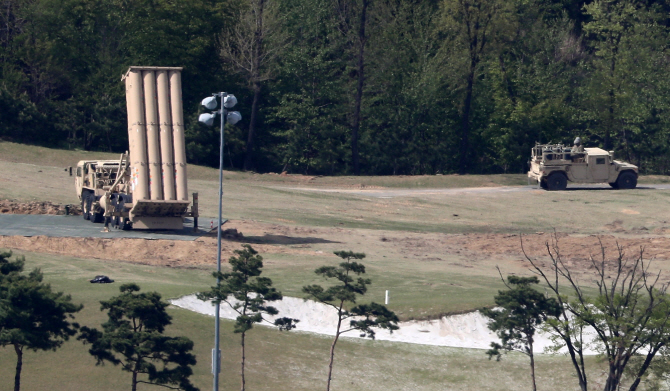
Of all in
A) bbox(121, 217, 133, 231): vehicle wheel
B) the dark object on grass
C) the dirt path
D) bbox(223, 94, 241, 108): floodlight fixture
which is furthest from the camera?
bbox(121, 217, 133, 231): vehicle wheel

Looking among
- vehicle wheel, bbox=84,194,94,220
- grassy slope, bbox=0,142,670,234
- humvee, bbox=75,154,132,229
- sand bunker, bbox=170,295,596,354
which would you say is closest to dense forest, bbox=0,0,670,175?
grassy slope, bbox=0,142,670,234

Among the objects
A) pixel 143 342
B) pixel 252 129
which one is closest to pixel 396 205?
pixel 252 129

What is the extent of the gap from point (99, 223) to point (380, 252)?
1326cm

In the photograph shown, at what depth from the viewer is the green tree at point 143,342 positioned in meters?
19.6

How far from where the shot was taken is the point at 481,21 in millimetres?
72438

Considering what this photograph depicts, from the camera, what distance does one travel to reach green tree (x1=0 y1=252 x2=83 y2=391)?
19188 mm

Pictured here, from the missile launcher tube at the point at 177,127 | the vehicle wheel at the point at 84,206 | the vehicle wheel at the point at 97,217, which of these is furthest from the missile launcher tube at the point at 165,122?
the vehicle wheel at the point at 84,206

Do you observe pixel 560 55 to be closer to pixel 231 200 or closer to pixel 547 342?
pixel 231 200

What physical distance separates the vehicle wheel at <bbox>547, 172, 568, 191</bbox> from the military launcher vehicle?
28936 mm

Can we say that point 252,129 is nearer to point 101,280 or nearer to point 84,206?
point 84,206

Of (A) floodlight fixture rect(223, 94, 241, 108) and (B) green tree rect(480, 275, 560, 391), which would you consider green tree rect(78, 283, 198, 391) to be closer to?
(A) floodlight fixture rect(223, 94, 241, 108)

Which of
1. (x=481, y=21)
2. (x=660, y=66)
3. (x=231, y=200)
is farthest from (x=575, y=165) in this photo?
(x=660, y=66)

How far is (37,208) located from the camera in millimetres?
43156

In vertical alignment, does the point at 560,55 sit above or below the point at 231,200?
above
